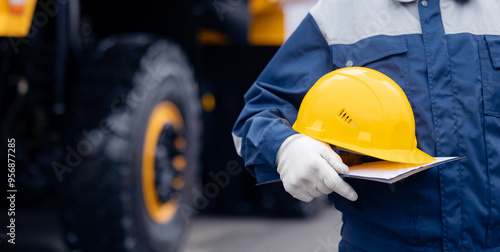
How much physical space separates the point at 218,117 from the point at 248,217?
93cm

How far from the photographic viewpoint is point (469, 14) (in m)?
1.51

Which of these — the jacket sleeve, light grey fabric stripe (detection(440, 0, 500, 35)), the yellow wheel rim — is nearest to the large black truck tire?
the yellow wheel rim

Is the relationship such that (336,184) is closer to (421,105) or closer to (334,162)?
(334,162)

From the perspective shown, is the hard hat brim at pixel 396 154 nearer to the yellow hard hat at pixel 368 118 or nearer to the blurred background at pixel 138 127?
the yellow hard hat at pixel 368 118

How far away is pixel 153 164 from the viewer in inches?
123

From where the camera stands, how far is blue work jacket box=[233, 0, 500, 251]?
1427mm

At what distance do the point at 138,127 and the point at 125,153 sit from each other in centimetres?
17

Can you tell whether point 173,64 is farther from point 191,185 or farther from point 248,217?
point 248,217

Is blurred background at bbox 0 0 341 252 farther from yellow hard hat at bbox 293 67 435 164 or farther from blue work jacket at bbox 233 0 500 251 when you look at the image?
yellow hard hat at bbox 293 67 435 164

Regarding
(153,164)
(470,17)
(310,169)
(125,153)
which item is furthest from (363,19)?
(153,164)

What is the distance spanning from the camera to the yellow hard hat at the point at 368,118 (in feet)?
4.57

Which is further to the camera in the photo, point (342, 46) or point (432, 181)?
point (342, 46)

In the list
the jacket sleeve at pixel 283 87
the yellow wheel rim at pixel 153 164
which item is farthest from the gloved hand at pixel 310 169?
the yellow wheel rim at pixel 153 164

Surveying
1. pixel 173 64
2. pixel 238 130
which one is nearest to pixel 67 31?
pixel 173 64
